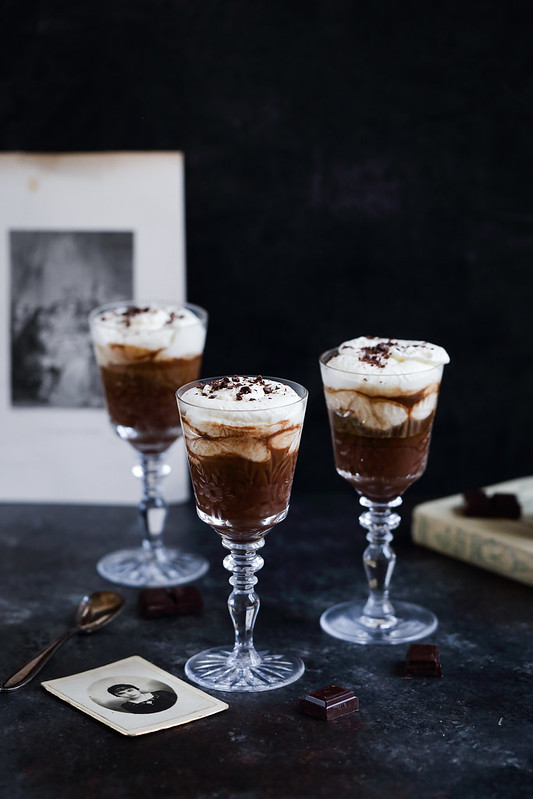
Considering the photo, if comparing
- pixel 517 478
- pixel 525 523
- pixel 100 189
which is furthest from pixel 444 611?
pixel 100 189

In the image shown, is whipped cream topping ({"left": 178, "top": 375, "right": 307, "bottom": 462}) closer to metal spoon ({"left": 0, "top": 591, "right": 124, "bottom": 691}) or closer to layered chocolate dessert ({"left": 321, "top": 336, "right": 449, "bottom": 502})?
layered chocolate dessert ({"left": 321, "top": 336, "right": 449, "bottom": 502})

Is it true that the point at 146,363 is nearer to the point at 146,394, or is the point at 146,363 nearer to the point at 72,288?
the point at 146,394

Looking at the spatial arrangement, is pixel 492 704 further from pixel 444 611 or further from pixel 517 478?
pixel 517 478

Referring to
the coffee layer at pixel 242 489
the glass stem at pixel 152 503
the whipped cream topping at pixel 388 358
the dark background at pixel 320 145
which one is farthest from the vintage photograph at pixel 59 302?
the coffee layer at pixel 242 489

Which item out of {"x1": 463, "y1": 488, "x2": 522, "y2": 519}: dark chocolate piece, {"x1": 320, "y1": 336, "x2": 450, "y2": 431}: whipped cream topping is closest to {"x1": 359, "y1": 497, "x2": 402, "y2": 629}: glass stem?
{"x1": 320, "y1": 336, "x2": 450, "y2": 431}: whipped cream topping

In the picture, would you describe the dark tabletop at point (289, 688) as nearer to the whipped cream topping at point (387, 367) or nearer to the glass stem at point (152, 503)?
the glass stem at point (152, 503)

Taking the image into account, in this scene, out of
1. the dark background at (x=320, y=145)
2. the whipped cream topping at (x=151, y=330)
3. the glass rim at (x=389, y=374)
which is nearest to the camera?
the glass rim at (x=389, y=374)

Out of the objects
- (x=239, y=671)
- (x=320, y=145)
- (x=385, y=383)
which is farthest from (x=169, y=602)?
(x=320, y=145)
